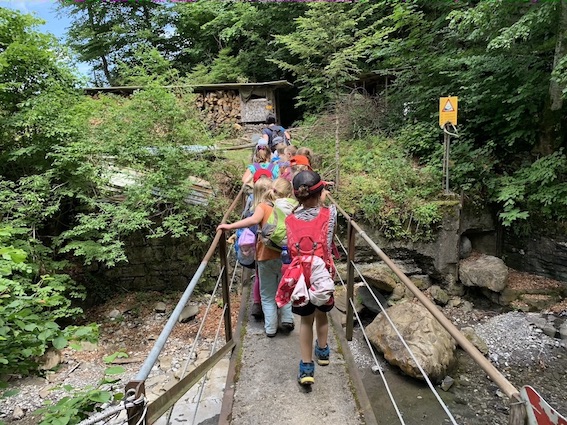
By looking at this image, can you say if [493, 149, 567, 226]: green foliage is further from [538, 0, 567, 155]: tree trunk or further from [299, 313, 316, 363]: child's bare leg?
[299, 313, 316, 363]: child's bare leg

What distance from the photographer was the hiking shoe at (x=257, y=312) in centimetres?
370

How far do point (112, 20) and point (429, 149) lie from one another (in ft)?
65.4

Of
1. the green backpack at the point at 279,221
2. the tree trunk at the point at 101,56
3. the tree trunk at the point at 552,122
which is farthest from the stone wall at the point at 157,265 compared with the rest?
the tree trunk at the point at 101,56

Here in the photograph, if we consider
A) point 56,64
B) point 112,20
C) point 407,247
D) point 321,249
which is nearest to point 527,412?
point 321,249

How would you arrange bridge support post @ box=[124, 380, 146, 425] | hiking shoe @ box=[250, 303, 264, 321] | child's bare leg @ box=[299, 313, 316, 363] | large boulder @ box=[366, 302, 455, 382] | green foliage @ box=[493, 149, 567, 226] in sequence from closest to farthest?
bridge support post @ box=[124, 380, 146, 425], child's bare leg @ box=[299, 313, 316, 363], hiking shoe @ box=[250, 303, 264, 321], large boulder @ box=[366, 302, 455, 382], green foliage @ box=[493, 149, 567, 226]

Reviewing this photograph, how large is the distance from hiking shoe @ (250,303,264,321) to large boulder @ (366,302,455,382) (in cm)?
299

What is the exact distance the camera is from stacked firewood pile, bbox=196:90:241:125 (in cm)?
1476

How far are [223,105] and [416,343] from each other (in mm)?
12205

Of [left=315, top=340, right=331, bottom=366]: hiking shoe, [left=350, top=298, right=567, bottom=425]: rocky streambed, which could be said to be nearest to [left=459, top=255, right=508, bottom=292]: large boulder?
[left=350, top=298, right=567, bottom=425]: rocky streambed

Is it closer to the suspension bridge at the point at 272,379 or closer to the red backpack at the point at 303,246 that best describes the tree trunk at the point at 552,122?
the suspension bridge at the point at 272,379

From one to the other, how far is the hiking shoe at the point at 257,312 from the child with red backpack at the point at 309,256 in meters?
1.17

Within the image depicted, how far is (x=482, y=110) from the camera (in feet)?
28.6

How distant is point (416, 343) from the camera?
18.6 feet

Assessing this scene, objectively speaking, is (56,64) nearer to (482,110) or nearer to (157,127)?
(157,127)
